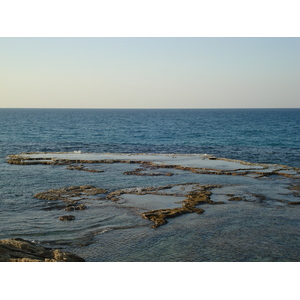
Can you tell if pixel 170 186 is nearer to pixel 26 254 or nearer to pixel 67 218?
pixel 67 218

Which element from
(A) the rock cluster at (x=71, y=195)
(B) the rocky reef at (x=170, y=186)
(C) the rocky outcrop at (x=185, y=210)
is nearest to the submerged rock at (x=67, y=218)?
(B) the rocky reef at (x=170, y=186)

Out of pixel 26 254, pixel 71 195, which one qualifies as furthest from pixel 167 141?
pixel 26 254

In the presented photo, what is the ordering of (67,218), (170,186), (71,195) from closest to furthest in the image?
(67,218) → (71,195) → (170,186)

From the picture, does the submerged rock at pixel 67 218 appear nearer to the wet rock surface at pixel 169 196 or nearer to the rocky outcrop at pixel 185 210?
the wet rock surface at pixel 169 196

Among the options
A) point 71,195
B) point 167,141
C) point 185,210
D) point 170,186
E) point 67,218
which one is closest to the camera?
point 67,218

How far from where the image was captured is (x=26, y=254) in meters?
11.0

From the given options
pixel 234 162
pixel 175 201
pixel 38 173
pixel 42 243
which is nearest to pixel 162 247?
pixel 42 243

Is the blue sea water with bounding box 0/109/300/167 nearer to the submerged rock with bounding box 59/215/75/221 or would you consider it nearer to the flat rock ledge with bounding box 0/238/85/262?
the submerged rock with bounding box 59/215/75/221

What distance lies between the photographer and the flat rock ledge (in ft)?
33.6

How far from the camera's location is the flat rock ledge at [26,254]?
10247 millimetres

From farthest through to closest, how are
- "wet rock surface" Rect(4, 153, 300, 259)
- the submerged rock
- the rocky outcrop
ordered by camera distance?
the rocky outcrop < the submerged rock < "wet rock surface" Rect(4, 153, 300, 259)

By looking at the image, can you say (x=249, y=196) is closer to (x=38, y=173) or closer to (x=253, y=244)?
(x=253, y=244)

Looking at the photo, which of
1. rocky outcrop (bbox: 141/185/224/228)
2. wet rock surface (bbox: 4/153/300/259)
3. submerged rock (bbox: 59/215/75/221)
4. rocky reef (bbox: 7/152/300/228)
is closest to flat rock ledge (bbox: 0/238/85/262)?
wet rock surface (bbox: 4/153/300/259)

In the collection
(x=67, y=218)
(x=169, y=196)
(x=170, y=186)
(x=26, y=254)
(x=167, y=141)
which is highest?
(x=167, y=141)
